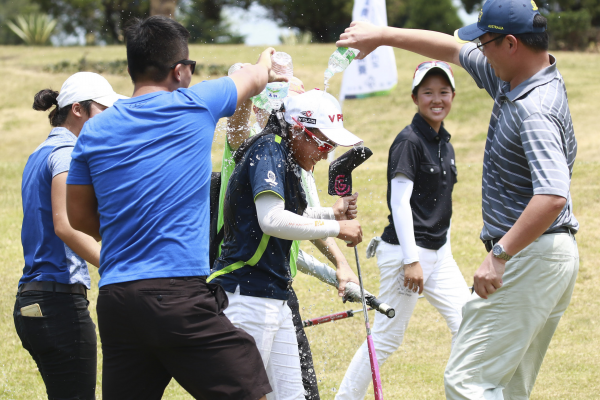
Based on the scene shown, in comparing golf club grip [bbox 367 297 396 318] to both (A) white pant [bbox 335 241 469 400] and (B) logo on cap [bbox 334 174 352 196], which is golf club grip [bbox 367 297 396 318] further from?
(A) white pant [bbox 335 241 469 400]

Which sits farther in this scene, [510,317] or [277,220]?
[510,317]


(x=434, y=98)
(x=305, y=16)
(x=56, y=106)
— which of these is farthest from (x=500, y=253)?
(x=305, y=16)

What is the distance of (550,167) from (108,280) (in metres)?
1.89

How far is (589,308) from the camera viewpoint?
7.13 m

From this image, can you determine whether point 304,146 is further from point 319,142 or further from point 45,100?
point 45,100

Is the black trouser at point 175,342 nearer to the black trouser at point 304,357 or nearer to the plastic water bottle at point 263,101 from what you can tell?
the black trouser at point 304,357

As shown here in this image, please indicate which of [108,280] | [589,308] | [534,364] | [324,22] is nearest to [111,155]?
[108,280]

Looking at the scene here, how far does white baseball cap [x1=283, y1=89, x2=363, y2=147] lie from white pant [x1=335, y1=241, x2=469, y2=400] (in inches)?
60.2

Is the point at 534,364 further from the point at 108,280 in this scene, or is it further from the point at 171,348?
the point at 108,280

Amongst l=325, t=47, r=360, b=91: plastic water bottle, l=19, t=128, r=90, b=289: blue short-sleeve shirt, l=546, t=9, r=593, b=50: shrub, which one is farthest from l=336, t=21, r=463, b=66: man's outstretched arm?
l=546, t=9, r=593, b=50: shrub

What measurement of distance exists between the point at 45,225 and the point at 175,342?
1.36 m

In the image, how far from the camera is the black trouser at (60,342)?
140 inches

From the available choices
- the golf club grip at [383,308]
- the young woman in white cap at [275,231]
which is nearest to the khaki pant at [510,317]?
the golf club grip at [383,308]

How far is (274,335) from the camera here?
132 inches
